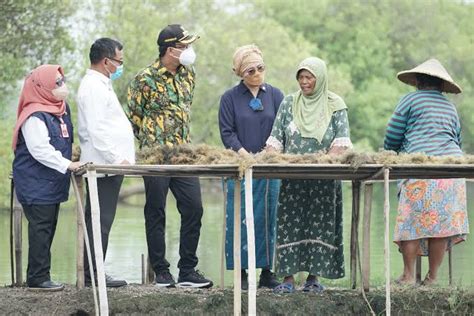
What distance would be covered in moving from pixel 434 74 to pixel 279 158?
1749mm

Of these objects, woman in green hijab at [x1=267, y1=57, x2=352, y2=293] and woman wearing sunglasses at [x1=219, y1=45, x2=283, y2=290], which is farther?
woman wearing sunglasses at [x1=219, y1=45, x2=283, y2=290]

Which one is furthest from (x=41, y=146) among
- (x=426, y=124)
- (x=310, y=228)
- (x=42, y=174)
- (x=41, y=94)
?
(x=426, y=124)

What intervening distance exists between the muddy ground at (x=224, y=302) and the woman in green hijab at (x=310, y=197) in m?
0.23

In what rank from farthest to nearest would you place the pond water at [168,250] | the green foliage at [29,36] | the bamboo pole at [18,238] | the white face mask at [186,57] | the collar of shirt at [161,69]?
the green foliage at [29,36] → the pond water at [168,250] → the bamboo pole at [18,238] → the collar of shirt at [161,69] → the white face mask at [186,57]

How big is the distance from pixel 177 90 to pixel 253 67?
0.56 m

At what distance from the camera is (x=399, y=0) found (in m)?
54.7

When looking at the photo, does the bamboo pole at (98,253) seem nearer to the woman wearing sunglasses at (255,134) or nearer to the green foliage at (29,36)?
the woman wearing sunglasses at (255,134)

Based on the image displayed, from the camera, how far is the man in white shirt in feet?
24.2

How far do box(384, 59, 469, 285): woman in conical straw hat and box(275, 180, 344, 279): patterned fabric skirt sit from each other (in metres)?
0.63

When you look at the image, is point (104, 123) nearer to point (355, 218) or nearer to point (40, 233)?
point (40, 233)

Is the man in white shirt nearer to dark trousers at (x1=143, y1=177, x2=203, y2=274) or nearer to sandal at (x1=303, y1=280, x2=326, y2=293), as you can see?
dark trousers at (x1=143, y1=177, x2=203, y2=274)

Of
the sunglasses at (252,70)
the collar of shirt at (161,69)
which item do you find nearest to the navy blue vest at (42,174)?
the collar of shirt at (161,69)

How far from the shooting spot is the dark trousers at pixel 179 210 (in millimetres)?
7945

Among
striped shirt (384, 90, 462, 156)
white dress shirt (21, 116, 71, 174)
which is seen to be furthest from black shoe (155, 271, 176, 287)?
striped shirt (384, 90, 462, 156)
